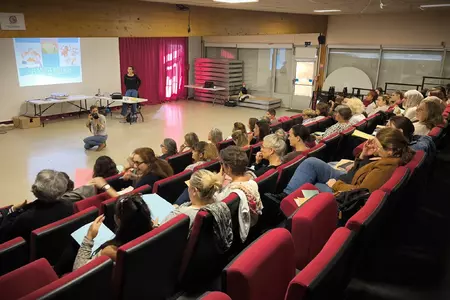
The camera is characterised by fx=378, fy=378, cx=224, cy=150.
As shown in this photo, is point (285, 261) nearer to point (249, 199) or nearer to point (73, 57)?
point (249, 199)

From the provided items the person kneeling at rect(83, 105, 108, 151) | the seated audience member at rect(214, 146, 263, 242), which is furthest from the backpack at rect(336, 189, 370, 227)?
the person kneeling at rect(83, 105, 108, 151)

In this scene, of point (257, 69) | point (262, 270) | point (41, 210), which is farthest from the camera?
point (257, 69)

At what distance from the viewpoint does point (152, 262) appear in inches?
76.0

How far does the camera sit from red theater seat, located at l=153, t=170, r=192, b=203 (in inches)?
120

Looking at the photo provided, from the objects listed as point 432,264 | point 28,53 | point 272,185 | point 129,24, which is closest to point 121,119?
point 28,53

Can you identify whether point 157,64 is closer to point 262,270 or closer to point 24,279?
point 24,279

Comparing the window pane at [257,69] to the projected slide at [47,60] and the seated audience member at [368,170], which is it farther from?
the seated audience member at [368,170]

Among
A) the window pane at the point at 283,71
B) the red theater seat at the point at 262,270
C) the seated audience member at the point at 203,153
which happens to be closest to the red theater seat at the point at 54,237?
the red theater seat at the point at 262,270

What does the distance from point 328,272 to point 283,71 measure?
1150 centimetres

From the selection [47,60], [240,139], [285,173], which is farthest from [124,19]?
[47,60]

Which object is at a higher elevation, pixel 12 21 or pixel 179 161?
pixel 12 21

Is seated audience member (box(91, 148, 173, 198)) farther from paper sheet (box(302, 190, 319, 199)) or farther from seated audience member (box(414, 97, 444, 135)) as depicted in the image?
seated audience member (box(414, 97, 444, 135))

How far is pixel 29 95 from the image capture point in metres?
9.60

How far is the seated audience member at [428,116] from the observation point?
4246 millimetres
